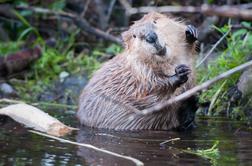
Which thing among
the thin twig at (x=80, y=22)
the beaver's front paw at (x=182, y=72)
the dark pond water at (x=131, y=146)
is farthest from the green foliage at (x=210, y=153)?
the thin twig at (x=80, y=22)

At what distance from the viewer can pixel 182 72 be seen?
3.37 meters

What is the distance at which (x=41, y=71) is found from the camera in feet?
18.9

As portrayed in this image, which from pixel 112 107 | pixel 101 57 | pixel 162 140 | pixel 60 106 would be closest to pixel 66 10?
pixel 101 57

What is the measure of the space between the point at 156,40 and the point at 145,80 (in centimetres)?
33

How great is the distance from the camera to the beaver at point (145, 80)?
139 inches

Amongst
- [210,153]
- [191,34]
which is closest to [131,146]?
[210,153]

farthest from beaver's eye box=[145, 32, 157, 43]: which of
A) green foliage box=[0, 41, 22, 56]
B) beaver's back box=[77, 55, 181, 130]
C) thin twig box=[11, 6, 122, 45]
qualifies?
green foliage box=[0, 41, 22, 56]

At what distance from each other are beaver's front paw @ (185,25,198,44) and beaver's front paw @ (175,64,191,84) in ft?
1.17

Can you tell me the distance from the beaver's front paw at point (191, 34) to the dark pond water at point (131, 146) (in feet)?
1.76

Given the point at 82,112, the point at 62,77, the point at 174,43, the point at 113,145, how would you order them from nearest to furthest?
the point at 113,145 → the point at 174,43 → the point at 82,112 → the point at 62,77

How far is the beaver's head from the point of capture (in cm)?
345

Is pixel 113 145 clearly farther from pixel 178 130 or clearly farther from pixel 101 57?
pixel 101 57

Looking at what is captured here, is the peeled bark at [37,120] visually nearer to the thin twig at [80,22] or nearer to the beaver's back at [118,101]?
the beaver's back at [118,101]

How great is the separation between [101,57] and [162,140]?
2728mm
